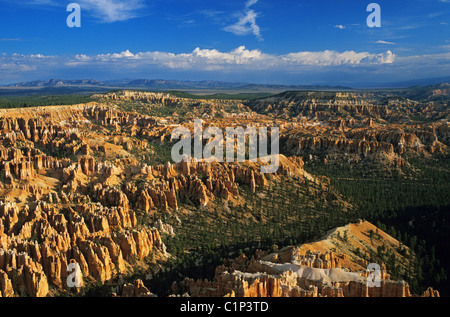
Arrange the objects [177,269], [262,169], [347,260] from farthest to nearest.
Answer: [262,169], [177,269], [347,260]

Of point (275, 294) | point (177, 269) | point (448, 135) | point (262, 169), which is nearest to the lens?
point (275, 294)

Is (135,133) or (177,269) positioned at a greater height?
(135,133)

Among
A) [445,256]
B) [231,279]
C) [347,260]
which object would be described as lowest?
[445,256]

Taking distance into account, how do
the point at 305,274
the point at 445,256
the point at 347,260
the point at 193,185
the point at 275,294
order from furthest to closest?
1. the point at 193,185
2. the point at 445,256
3. the point at 347,260
4. the point at 305,274
5. the point at 275,294

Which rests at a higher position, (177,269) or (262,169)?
(262,169)
